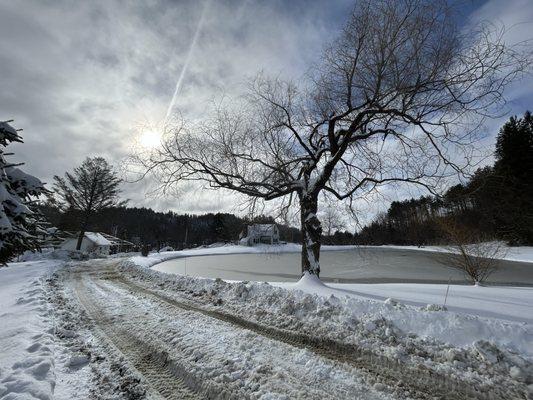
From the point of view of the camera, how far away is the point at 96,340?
5.11 metres

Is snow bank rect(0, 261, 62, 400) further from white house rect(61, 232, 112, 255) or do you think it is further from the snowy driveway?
white house rect(61, 232, 112, 255)

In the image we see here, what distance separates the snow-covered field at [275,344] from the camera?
11.2 feet

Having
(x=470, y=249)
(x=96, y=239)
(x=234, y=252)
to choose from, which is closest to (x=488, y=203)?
(x=470, y=249)

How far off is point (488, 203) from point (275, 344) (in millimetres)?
8483

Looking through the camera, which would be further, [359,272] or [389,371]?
[359,272]

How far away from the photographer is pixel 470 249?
48.4ft

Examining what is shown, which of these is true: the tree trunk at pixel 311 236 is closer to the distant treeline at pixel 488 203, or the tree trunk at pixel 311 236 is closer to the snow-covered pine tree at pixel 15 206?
the distant treeline at pixel 488 203

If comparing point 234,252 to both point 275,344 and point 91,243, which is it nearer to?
point 91,243

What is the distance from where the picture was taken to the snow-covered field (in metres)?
3.40

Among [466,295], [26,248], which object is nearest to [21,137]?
[26,248]

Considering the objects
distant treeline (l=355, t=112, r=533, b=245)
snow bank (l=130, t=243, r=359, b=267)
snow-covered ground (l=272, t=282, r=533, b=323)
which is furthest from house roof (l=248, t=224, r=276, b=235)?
snow-covered ground (l=272, t=282, r=533, b=323)

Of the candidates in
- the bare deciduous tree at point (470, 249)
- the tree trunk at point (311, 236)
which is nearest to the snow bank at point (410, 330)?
the tree trunk at point (311, 236)

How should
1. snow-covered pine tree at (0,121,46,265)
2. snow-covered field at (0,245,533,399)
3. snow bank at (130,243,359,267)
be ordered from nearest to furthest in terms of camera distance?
1. snow-covered field at (0,245,533,399)
2. snow-covered pine tree at (0,121,46,265)
3. snow bank at (130,243,359,267)

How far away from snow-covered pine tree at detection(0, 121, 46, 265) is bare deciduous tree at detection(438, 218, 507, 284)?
1593cm
